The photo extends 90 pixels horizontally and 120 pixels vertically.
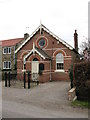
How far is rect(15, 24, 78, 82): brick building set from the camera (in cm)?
2430

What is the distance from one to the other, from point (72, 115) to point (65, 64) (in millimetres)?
15611

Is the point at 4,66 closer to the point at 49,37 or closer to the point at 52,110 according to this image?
the point at 49,37

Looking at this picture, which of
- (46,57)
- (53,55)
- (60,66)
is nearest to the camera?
(46,57)

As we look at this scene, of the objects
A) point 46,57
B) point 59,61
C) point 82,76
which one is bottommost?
point 82,76

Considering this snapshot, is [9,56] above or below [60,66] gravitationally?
above

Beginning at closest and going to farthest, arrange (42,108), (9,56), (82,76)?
1. (42,108)
2. (82,76)
3. (9,56)

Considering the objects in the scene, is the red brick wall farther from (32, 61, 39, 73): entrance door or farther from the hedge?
the hedge

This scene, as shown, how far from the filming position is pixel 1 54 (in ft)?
115

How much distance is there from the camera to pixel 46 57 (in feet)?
79.5

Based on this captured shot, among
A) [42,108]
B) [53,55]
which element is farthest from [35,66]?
[42,108]

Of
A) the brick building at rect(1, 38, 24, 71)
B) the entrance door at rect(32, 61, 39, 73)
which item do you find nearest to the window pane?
the entrance door at rect(32, 61, 39, 73)

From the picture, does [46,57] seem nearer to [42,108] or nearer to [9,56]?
[9,56]

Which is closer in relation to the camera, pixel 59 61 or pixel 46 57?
pixel 46 57

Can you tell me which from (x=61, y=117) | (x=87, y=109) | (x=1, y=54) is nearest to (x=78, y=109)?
(x=87, y=109)
